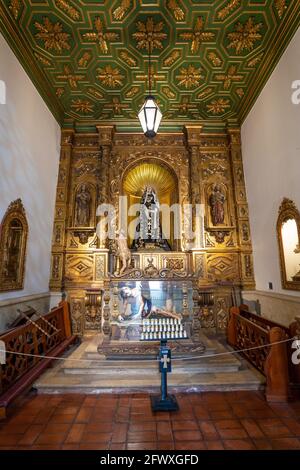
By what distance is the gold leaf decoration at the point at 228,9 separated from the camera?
193 inches

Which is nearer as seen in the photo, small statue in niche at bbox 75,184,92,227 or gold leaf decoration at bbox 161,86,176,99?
gold leaf decoration at bbox 161,86,176,99

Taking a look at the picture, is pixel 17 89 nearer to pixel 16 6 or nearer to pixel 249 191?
pixel 16 6

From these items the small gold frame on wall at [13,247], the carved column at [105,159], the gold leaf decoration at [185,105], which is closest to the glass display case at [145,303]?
the small gold frame on wall at [13,247]

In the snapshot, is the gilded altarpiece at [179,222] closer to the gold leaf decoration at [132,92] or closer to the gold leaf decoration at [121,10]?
the gold leaf decoration at [132,92]

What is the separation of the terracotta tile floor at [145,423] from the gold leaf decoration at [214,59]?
7264 mm

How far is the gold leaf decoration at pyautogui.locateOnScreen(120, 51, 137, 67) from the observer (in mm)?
6057

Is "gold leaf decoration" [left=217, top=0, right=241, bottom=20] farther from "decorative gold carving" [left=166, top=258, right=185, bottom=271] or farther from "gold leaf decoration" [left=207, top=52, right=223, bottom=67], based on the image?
"decorative gold carving" [left=166, top=258, right=185, bottom=271]

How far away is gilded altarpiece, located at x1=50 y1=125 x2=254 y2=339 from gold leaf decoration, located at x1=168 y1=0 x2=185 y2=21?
123 inches

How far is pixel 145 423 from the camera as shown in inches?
117

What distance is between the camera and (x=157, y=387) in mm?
3826

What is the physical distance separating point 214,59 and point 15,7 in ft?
14.7

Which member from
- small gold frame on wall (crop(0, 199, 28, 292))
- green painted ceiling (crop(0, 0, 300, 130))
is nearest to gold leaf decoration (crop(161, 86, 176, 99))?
green painted ceiling (crop(0, 0, 300, 130))

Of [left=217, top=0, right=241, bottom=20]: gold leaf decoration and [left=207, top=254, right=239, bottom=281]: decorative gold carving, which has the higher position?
[left=217, top=0, right=241, bottom=20]: gold leaf decoration

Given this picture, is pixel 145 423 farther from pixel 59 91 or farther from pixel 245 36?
pixel 59 91
